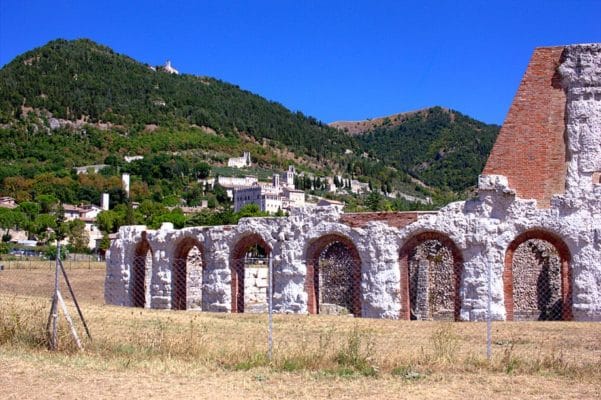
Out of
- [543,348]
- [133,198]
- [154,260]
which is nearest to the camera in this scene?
[543,348]

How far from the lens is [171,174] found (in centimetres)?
14450

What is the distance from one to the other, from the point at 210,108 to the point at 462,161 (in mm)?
63597

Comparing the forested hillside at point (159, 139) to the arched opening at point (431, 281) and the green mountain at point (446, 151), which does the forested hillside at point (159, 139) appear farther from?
the arched opening at point (431, 281)

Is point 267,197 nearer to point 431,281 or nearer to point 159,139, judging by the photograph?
point 159,139

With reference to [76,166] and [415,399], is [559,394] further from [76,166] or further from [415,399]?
[76,166]

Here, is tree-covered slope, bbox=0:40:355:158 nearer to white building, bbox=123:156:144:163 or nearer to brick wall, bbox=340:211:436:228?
white building, bbox=123:156:144:163

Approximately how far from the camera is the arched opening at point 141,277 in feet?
82.6

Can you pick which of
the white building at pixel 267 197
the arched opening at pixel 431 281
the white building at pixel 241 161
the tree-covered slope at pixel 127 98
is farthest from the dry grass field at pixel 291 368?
the white building at pixel 241 161

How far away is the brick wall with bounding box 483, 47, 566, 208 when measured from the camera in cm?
2008

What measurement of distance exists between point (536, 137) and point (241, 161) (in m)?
150

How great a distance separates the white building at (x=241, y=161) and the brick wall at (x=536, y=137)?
144 metres

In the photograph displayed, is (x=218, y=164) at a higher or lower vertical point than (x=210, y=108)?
lower

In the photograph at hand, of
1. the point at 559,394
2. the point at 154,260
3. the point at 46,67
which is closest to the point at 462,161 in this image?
the point at 46,67

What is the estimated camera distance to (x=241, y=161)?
554ft
